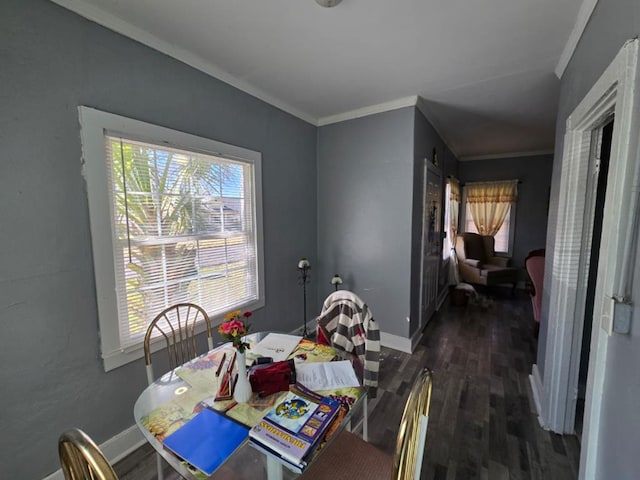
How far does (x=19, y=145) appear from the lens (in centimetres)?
117

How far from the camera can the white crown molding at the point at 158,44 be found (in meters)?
1.32

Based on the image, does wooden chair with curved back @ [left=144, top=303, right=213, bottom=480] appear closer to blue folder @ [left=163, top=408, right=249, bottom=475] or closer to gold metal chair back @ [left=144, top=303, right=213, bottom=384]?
gold metal chair back @ [left=144, top=303, right=213, bottom=384]

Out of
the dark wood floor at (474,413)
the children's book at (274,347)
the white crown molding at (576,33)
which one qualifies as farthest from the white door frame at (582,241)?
the children's book at (274,347)

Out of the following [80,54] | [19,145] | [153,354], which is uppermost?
[80,54]

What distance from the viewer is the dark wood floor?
1465 mm

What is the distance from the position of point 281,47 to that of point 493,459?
2870mm

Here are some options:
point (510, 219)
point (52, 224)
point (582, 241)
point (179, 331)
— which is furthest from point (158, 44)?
point (510, 219)

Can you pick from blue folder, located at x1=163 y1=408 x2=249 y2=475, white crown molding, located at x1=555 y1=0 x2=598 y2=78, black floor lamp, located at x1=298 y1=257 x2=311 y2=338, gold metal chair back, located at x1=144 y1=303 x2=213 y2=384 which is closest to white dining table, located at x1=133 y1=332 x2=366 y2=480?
blue folder, located at x1=163 y1=408 x2=249 y2=475

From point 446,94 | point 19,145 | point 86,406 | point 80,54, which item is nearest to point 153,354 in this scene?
point 86,406

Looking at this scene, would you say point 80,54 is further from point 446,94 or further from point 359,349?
point 446,94

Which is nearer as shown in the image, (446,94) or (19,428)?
(19,428)

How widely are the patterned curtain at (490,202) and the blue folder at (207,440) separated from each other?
18.1 feet

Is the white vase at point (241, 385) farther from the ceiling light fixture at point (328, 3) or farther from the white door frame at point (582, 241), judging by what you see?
the ceiling light fixture at point (328, 3)

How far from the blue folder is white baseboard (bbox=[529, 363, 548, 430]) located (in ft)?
6.75
